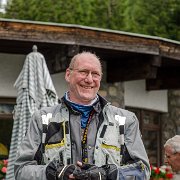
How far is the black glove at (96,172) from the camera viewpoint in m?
2.63

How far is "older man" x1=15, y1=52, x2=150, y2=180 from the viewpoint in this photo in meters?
2.81

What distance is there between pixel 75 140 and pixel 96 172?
0.26m

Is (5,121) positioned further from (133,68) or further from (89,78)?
(89,78)

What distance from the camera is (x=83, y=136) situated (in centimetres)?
286

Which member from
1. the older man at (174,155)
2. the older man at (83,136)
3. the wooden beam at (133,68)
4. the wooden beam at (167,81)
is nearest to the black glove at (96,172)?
the older man at (83,136)

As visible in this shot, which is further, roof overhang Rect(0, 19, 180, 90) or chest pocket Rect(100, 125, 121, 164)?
roof overhang Rect(0, 19, 180, 90)

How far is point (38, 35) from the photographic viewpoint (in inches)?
257

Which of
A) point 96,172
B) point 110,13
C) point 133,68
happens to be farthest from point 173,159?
point 110,13

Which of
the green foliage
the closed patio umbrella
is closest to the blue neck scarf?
the closed patio umbrella

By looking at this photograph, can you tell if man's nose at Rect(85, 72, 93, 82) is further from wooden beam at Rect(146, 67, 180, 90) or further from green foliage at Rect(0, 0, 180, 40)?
→ green foliage at Rect(0, 0, 180, 40)

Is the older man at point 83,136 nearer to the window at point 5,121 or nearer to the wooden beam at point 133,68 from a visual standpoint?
the wooden beam at point 133,68

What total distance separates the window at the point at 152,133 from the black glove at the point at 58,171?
6580mm

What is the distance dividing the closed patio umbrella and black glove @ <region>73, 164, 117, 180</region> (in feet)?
9.07

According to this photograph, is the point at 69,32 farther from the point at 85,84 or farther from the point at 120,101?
the point at 85,84
